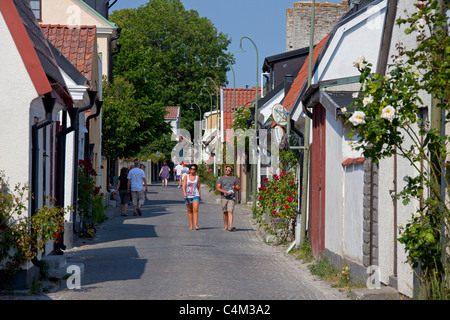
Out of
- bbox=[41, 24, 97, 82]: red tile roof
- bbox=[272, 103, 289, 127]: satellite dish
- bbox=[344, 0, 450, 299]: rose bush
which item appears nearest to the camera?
bbox=[344, 0, 450, 299]: rose bush

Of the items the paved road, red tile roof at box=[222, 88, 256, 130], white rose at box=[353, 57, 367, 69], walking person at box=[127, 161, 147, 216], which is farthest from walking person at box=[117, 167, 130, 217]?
red tile roof at box=[222, 88, 256, 130]

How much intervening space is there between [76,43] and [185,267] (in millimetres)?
12964

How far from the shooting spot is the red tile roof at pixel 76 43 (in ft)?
77.6

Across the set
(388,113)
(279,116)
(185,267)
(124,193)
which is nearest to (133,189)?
(124,193)

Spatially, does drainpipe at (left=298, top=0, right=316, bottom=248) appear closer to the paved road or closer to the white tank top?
the paved road

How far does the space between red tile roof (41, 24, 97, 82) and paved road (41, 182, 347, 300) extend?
4975 millimetres

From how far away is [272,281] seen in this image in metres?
11.9

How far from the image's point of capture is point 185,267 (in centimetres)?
1316

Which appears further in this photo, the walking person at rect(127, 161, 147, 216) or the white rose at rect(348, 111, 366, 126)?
the walking person at rect(127, 161, 147, 216)

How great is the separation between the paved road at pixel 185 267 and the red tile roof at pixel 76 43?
4.97 m

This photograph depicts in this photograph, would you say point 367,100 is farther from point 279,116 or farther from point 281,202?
point 279,116

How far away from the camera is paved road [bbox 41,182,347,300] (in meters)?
10.4
